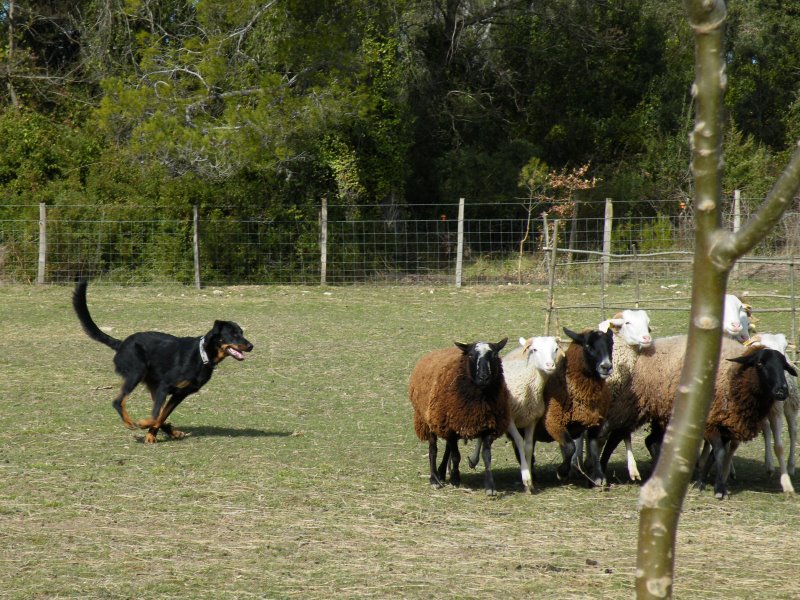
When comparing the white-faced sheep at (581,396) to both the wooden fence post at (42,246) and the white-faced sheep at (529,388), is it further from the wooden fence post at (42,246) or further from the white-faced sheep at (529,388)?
the wooden fence post at (42,246)

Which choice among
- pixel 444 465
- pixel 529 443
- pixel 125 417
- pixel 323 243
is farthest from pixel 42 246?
pixel 529 443

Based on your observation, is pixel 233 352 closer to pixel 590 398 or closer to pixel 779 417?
pixel 590 398

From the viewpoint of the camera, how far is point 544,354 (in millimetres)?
8211

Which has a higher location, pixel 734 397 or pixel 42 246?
pixel 42 246

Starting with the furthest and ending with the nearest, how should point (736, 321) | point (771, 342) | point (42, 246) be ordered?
point (42, 246) → point (736, 321) → point (771, 342)

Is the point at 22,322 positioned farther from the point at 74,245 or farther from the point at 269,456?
the point at 269,456

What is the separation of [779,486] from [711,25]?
7399 mm

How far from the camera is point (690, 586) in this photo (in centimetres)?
540

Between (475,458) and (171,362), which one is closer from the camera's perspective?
(475,458)

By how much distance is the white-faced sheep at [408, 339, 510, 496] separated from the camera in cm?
771

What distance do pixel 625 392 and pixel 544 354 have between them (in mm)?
805

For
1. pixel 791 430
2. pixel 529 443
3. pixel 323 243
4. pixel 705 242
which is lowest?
pixel 529 443

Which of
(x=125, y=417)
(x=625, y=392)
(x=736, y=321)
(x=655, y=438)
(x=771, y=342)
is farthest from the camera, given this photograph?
(x=736, y=321)

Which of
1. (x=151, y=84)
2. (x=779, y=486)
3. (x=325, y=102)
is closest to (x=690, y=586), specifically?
(x=779, y=486)
